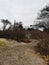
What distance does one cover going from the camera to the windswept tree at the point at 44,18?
2567 cm

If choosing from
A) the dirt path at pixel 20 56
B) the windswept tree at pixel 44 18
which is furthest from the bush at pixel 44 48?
the windswept tree at pixel 44 18

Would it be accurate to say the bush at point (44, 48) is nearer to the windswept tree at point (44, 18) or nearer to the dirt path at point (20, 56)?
the dirt path at point (20, 56)

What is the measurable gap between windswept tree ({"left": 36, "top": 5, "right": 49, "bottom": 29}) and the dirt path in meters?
10.7

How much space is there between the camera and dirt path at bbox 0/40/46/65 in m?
11.7

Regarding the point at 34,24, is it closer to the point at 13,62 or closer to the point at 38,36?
the point at 38,36

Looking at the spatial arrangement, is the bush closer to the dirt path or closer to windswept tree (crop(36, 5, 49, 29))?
the dirt path

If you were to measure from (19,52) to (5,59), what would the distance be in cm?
171

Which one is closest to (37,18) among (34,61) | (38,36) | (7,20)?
(7,20)

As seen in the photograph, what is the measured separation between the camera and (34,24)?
1072 inches

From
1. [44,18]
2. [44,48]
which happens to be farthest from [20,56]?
[44,18]

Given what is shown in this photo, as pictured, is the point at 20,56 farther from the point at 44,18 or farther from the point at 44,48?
the point at 44,18

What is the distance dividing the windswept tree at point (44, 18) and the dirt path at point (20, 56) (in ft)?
35.1

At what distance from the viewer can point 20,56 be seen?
1268cm

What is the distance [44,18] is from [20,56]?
15210 mm
